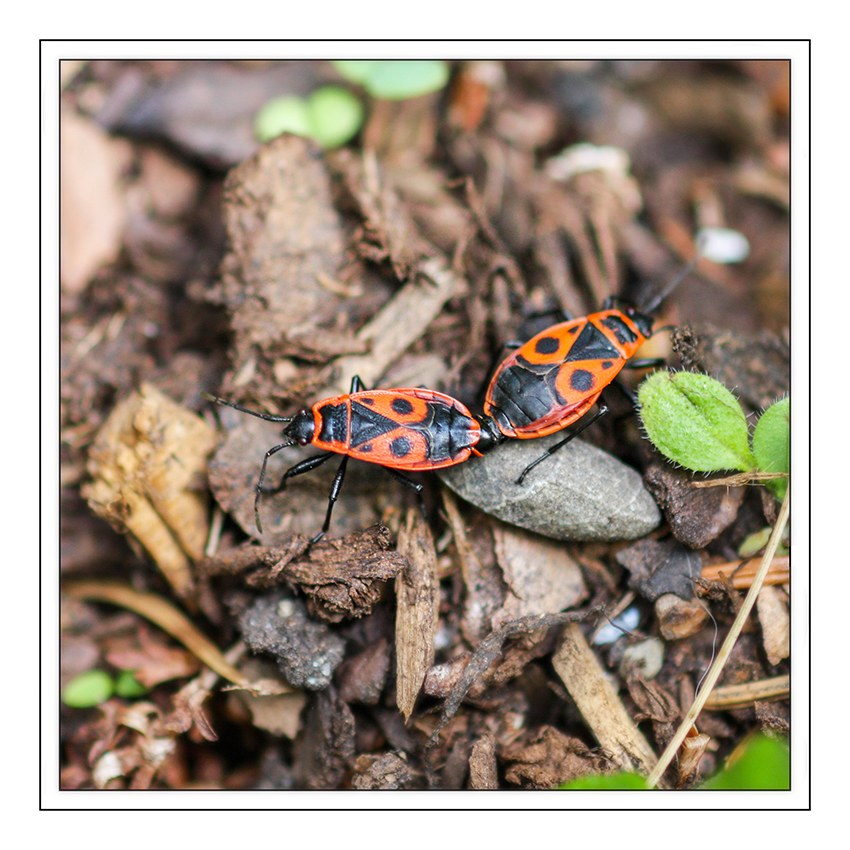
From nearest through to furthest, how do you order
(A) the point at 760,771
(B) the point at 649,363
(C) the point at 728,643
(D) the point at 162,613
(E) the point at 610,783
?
(A) the point at 760,771 < (E) the point at 610,783 < (C) the point at 728,643 < (D) the point at 162,613 < (B) the point at 649,363

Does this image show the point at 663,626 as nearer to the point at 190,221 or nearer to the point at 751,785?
the point at 751,785

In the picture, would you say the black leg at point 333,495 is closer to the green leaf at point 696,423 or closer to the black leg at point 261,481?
the black leg at point 261,481

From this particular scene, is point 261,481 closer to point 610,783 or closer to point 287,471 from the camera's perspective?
point 287,471

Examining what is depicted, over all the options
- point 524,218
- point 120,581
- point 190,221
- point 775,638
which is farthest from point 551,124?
point 120,581

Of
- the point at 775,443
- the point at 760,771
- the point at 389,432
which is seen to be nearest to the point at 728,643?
the point at 760,771

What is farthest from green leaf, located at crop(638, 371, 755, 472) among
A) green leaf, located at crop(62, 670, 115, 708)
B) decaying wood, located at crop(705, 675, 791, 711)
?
green leaf, located at crop(62, 670, 115, 708)

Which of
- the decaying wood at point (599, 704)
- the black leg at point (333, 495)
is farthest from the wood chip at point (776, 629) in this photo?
the black leg at point (333, 495)
